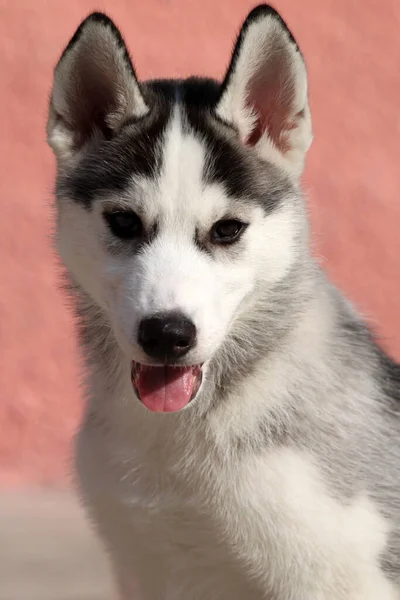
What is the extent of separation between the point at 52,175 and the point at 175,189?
301 cm

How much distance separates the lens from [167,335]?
8.02ft

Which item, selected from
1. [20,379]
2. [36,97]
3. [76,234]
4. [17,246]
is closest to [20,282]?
[17,246]

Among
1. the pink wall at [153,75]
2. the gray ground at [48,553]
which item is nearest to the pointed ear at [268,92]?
the gray ground at [48,553]

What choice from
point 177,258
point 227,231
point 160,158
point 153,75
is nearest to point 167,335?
point 177,258

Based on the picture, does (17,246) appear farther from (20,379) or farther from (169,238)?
(169,238)

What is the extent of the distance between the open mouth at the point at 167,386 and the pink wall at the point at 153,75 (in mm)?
2589

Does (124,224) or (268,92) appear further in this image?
(268,92)

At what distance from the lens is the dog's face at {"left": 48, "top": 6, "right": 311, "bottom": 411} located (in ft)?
8.30

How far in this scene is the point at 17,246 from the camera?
18.2 ft

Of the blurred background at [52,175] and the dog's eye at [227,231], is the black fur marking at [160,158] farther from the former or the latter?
the blurred background at [52,175]

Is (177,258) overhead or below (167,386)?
overhead

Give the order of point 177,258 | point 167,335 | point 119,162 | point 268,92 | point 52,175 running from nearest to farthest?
point 167,335 → point 177,258 → point 119,162 → point 268,92 → point 52,175

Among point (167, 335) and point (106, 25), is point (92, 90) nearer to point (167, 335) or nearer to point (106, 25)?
point (106, 25)

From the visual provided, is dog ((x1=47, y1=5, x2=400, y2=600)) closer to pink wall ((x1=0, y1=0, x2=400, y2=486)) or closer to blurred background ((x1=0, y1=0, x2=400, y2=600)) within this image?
blurred background ((x1=0, y1=0, x2=400, y2=600))
